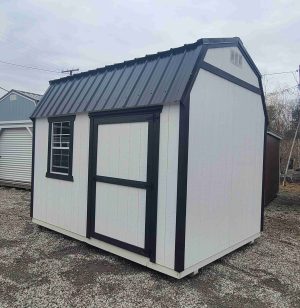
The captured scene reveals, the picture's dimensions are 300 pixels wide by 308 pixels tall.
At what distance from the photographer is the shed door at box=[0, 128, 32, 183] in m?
11.5

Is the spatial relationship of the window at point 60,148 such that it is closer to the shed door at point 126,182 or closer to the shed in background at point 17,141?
the shed door at point 126,182

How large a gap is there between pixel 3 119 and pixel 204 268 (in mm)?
12069

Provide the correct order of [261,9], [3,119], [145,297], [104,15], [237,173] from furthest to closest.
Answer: [3,119]
[104,15]
[261,9]
[237,173]
[145,297]

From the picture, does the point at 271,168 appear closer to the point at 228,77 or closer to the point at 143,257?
the point at 228,77

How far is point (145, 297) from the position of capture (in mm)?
3193

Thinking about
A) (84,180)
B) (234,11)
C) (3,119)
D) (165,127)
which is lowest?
(84,180)

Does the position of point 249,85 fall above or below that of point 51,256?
above

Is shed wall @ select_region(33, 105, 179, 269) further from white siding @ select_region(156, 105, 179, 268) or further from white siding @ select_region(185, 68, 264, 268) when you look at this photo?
white siding @ select_region(185, 68, 264, 268)

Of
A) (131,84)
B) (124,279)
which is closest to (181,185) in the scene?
(124,279)

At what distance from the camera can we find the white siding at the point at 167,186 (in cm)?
354

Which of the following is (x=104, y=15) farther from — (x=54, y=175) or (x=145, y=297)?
(x=145, y=297)

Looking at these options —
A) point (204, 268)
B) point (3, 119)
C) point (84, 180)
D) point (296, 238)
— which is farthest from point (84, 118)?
point (3, 119)

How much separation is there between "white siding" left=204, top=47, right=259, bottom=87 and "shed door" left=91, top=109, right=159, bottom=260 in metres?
1.18

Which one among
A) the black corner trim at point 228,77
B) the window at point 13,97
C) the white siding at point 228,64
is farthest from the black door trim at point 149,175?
the window at point 13,97
